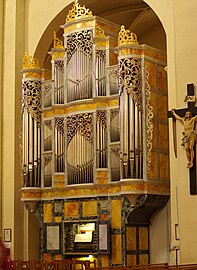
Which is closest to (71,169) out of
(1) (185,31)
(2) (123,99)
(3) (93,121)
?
(3) (93,121)

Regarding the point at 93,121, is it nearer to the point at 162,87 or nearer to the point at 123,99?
the point at 123,99

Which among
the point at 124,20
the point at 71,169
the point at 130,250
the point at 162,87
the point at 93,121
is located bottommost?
the point at 130,250

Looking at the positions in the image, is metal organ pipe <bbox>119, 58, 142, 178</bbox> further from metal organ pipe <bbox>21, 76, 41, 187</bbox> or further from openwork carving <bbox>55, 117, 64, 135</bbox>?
metal organ pipe <bbox>21, 76, 41, 187</bbox>

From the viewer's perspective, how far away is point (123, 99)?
460 inches

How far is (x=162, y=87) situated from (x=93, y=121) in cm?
170

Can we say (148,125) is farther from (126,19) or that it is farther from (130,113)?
(126,19)

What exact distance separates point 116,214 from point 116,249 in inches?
28.2

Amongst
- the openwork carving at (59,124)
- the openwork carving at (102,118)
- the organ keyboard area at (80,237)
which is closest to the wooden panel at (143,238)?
the organ keyboard area at (80,237)

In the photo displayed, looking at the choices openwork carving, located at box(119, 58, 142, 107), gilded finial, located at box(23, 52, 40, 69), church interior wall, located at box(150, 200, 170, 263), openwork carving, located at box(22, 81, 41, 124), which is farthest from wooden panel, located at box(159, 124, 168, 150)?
gilded finial, located at box(23, 52, 40, 69)

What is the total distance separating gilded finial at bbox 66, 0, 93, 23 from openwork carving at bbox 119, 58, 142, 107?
1.59 meters

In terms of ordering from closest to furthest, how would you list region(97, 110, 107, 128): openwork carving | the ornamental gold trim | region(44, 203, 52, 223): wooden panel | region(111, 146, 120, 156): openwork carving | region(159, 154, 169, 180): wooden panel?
1. region(111, 146, 120, 156): openwork carving
2. region(159, 154, 169, 180): wooden panel
3. region(97, 110, 107, 128): openwork carving
4. the ornamental gold trim
5. region(44, 203, 52, 223): wooden panel

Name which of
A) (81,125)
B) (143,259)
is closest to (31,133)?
(81,125)

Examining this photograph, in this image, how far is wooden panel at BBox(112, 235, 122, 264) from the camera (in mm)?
11438

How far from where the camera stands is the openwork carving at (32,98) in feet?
43.5
